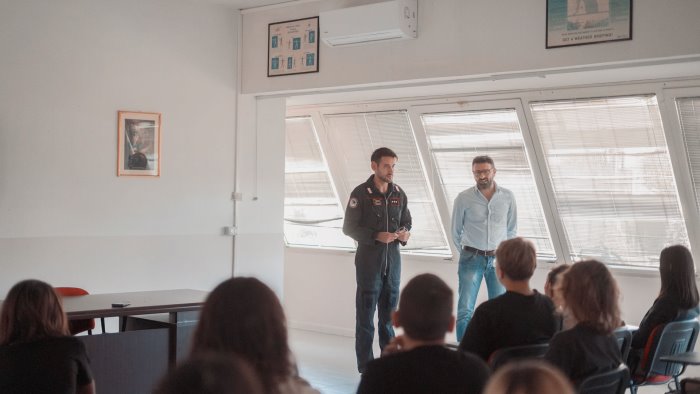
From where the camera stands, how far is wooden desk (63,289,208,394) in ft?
14.3

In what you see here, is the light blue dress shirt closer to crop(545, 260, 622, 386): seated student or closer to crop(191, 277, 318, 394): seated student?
crop(545, 260, 622, 386): seated student

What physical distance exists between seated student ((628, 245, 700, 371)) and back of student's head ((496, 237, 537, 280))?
45.7 inches

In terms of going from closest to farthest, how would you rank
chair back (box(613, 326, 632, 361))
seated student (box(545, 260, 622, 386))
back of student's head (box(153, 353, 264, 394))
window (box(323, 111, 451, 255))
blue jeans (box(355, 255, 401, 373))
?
back of student's head (box(153, 353, 264, 394)) < seated student (box(545, 260, 622, 386)) < chair back (box(613, 326, 632, 361)) < blue jeans (box(355, 255, 401, 373)) < window (box(323, 111, 451, 255))

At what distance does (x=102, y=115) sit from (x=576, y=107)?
3866 millimetres

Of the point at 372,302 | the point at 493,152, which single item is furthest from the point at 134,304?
the point at 493,152

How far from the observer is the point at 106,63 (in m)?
6.17

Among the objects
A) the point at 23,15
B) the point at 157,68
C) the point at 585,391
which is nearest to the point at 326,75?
the point at 157,68

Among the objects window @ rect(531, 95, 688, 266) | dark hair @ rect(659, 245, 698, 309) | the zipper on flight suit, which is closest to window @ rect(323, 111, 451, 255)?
window @ rect(531, 95, 688, 266)

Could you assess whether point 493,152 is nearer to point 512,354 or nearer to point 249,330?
point 512,354

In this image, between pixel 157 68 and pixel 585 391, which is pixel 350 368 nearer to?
pixel 157 68

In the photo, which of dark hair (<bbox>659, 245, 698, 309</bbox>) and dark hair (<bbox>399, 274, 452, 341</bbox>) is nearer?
dark hair (<bbox>399, 274, 452, 341</bbox>)

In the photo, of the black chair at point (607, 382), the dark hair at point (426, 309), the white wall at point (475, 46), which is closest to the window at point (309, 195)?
the white wall at point (475, 46)

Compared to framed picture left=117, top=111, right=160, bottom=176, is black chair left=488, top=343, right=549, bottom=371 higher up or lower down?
lower down

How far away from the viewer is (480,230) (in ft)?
20.9
